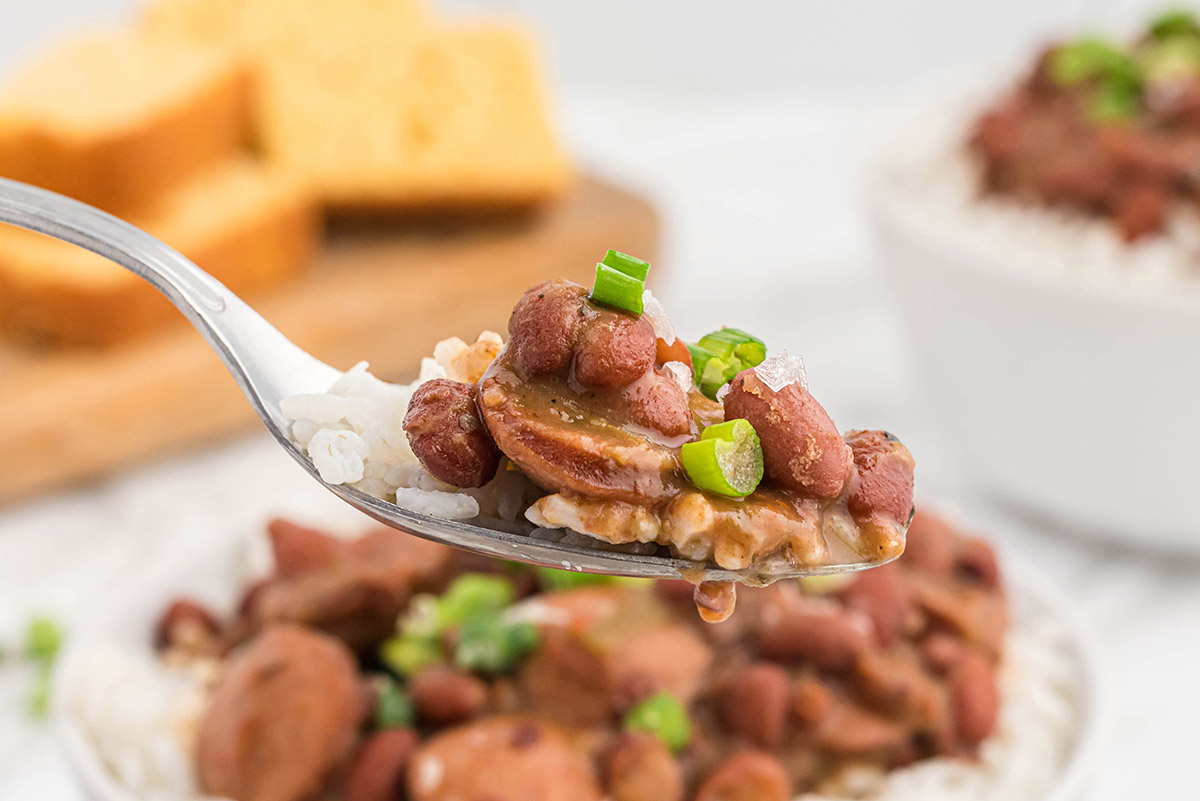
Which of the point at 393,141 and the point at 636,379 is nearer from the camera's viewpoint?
the point at 636,379

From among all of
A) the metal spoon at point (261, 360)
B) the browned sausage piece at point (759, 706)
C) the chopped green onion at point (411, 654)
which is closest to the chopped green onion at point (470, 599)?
the chopped green onion at point (411, 654)

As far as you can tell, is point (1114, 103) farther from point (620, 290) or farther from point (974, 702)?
point (620, 290)

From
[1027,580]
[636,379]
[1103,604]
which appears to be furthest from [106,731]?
[1103,604]

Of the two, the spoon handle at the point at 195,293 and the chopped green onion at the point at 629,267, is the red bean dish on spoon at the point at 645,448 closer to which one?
the chopped green onion at the point at 629,267

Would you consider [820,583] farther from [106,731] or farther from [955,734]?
[106,731]

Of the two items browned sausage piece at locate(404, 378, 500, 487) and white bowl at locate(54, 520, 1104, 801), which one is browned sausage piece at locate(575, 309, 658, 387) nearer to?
browned sausage piece at locate(404, 378, 500, 487)

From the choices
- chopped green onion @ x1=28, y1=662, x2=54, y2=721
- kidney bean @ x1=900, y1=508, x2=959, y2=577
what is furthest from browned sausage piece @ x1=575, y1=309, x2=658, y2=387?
chopped green onion @ x1=28, y1=662, x2=54, y2=721

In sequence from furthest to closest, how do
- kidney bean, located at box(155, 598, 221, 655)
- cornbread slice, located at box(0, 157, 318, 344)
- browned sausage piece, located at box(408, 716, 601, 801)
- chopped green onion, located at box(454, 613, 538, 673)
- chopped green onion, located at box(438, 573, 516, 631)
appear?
cornbread slice, located at box(0, 157, 318, 344), kidney bean, located at box(155, 598, 221, 655), chopped green onion, located at box(438, 573, 516, 631), chopped green onion, located at box(454, 613, 538, 673), browned sausage piece, located at box(408, 716, 601, 801)
